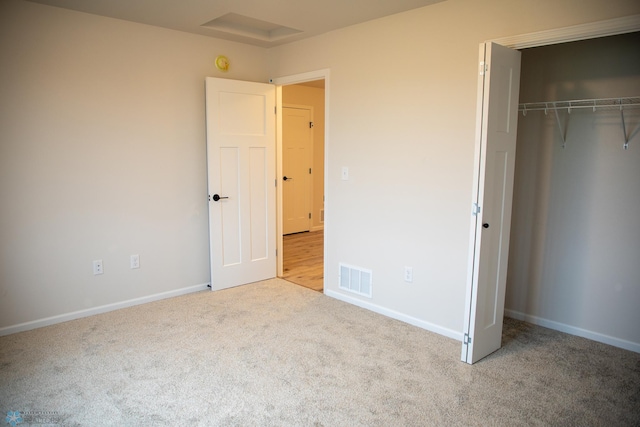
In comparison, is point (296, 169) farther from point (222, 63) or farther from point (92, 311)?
point (92, 311)

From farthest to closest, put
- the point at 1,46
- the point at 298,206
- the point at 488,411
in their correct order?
the point at 298,206 → the point at 1,46 → the point at 488,411

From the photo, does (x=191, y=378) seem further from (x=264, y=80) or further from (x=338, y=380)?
(x=264, y=80)

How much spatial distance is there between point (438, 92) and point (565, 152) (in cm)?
112

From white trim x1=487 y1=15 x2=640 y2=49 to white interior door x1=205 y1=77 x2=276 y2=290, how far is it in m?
2.45

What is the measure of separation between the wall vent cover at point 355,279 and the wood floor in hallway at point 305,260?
15.1 inches

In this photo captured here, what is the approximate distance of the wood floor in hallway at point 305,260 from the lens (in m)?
4.75

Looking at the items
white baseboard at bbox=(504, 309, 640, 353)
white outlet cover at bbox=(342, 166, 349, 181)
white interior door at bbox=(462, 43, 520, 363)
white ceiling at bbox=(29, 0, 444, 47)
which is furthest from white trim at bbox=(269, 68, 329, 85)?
white baseboard at bbox=(504, 309, 640, 353)

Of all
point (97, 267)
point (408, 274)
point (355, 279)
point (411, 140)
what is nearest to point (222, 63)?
point (411, 140)

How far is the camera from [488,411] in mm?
2365

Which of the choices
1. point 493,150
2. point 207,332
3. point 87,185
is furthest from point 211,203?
point 493,150

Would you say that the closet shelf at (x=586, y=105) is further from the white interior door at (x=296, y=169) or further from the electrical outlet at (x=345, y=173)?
the white interior door at (x=296, y=169)

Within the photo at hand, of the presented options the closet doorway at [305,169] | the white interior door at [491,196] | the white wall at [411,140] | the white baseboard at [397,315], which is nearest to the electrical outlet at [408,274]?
the white wall at [411,140]

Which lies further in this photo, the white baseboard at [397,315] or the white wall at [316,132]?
the white wall at [316,132]

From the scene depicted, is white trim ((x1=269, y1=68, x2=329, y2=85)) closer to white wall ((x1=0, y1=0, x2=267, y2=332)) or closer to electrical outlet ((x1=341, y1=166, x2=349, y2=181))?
white wall ((x1=0, y1=0, x2=267, y2=332))
